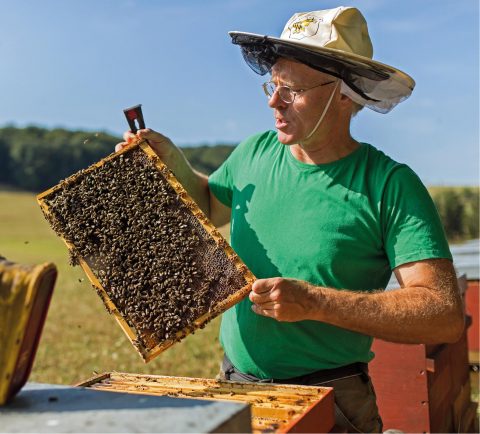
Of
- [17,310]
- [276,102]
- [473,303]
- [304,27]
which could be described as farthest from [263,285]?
[473,303]

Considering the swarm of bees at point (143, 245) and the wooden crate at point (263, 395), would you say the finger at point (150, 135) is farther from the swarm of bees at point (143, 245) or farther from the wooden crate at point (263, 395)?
the wooden crate at point (263, 395)

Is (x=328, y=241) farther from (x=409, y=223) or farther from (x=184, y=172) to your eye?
(x=184, y=172)

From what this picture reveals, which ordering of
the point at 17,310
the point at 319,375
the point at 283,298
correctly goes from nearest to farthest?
the point at 17,310 → the point at 283,298 → the point at 319,375

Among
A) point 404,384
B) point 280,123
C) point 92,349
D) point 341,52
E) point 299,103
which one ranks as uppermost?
point 341,52

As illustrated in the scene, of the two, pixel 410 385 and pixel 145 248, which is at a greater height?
pixel 145 248

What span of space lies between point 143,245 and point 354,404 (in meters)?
1.47

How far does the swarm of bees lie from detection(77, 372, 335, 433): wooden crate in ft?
1.11

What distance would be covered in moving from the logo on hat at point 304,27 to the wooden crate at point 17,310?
2359mm

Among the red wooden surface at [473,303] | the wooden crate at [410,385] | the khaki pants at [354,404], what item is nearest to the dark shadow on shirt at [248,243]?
the khaki pants at [354,404]

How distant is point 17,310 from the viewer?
6.77 ft

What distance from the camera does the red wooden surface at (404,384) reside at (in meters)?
5.28

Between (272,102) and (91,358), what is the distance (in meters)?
8.88

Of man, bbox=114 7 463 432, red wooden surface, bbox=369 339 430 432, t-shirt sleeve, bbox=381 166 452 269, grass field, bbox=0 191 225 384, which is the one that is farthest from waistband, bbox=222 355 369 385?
grass field, bbox=0 191 225 384

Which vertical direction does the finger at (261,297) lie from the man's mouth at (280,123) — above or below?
below
